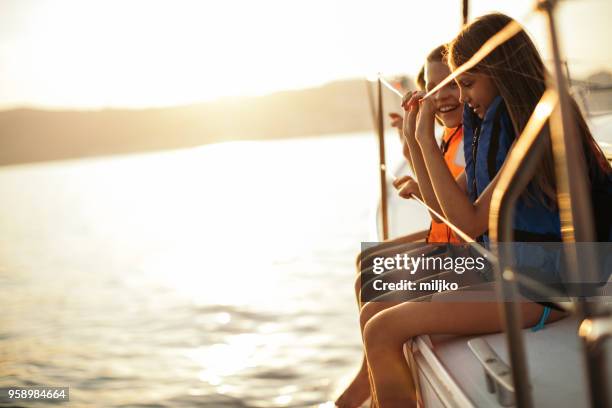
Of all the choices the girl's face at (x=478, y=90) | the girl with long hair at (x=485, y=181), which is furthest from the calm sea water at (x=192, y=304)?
the girl's face at (x=478, y=90)

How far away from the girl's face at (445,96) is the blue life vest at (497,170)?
614mm

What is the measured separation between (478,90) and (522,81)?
13cm

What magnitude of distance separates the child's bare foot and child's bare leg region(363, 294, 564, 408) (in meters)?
0.95

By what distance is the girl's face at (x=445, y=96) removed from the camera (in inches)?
100

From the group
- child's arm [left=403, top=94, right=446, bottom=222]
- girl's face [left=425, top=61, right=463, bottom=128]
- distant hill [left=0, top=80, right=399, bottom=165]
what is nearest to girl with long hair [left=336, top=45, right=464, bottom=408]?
girl's face [left=425, top=61, right=463, bottom=128]

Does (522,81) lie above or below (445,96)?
below

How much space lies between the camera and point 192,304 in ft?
21.5

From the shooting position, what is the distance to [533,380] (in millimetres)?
1518

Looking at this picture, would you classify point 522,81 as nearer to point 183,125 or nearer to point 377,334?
point 377,334

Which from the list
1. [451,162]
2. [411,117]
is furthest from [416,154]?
[451,162]

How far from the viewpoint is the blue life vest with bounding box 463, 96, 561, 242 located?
5.61 feet

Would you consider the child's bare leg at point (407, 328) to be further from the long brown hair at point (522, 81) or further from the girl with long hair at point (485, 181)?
the long brown hair at point (522, 81)

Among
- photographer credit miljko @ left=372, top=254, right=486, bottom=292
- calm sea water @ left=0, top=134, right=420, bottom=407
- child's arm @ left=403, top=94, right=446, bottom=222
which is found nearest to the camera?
child's arm @ left=403, top=94, right=446, bottom=222

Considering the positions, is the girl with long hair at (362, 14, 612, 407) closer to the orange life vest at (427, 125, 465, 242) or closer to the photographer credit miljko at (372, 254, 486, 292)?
the photographer credit miljko at (372, 254, 486, 292)
